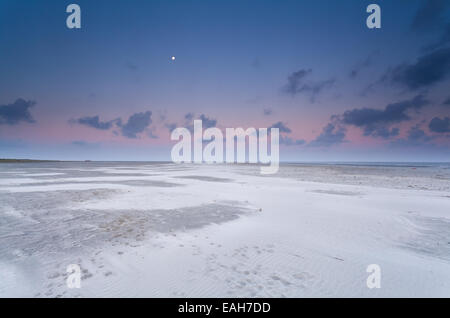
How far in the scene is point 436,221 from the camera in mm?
9156

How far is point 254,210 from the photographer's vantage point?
1098cm

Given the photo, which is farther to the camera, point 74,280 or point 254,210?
point 254,210

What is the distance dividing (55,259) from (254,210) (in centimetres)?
819

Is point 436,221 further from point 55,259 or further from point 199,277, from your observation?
point 55,259

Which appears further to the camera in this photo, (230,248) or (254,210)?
(254,210)
